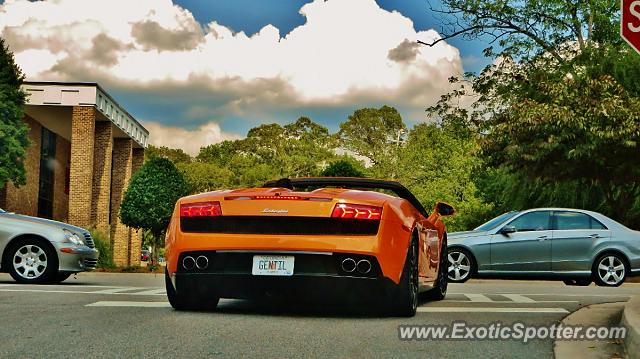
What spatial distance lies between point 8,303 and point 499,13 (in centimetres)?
2636

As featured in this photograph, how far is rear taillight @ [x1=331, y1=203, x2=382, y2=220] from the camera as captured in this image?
7.45 meters

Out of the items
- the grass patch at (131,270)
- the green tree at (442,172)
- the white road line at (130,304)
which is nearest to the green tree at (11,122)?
the grass patch at (131,270)

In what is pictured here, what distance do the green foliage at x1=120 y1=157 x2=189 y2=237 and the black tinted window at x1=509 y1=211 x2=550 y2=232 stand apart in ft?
72.3

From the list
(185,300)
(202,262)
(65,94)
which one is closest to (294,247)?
(202,262)

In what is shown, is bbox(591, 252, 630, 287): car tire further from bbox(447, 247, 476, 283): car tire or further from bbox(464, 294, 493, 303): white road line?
bbox(464, 294, 493, 303): white road line

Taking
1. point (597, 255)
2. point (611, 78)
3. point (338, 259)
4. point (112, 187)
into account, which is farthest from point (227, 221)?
point (112, 187)

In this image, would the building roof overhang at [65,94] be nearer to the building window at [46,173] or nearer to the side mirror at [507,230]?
the building window at [46,173]

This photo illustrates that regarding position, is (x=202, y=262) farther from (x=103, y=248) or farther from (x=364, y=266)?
(x=103, y=248)

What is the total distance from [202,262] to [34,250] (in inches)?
267

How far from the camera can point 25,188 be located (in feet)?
121

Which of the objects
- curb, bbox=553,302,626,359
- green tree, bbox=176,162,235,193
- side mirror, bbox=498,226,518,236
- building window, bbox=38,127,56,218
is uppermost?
green tree, bbox=176,162,235,193

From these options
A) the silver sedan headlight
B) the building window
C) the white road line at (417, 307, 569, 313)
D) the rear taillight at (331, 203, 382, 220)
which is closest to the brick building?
the building window

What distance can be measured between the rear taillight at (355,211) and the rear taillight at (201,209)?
101 centimetres

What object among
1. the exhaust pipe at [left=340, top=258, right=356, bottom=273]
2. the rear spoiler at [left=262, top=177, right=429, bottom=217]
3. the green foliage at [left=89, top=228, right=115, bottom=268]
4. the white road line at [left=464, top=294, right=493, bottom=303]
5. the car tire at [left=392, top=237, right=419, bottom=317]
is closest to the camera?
the exhaust pipe at [left=340, top=258, right=356, bottom=273]
